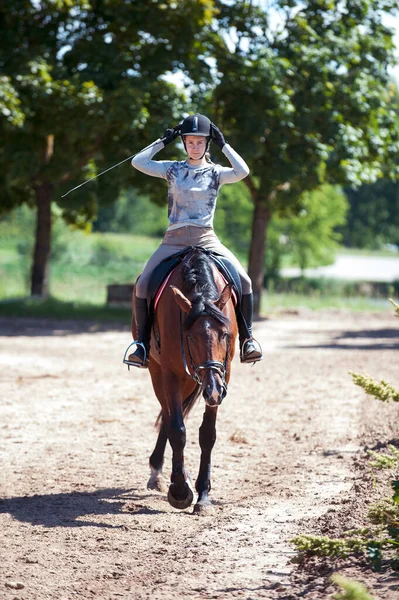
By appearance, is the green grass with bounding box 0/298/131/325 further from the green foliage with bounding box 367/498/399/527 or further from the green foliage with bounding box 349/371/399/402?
the green foliage with bounding box 367/498/399/527

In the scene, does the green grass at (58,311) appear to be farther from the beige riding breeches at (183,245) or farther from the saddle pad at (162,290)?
the saddle pad at (162,290)

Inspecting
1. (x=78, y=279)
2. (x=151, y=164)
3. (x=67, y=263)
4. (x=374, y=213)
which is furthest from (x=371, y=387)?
(x=374, y=213)

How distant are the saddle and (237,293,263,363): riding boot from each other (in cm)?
10

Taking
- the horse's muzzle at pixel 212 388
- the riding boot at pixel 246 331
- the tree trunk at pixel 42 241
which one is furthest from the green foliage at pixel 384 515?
the tree trunk at pixel 42 241

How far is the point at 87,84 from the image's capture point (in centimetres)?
2084

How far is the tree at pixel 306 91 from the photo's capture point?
22.6m

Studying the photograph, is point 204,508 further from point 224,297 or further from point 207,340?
point 224,297

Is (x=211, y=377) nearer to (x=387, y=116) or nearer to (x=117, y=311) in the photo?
(x=117, y=311)

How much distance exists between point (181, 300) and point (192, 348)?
37 cm

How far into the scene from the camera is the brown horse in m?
6.68

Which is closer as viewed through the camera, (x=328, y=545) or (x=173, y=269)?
(x=328, y=545)

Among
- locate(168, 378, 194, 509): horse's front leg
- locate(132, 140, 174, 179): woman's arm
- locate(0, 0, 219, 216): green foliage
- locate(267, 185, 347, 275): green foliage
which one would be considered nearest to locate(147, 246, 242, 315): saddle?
locate(132, 140, 174, 179): woman's arm

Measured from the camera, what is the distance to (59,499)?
7.37m

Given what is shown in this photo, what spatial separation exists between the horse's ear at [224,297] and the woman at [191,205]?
0.75 metres
